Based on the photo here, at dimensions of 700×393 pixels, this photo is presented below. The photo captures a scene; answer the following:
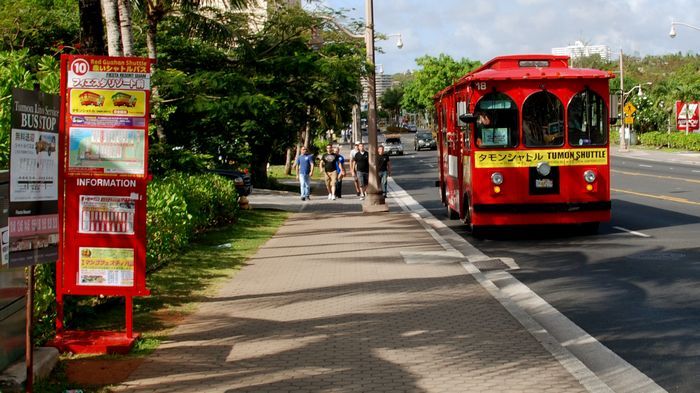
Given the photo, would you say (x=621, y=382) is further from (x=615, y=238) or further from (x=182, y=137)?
(x=182, y=137)

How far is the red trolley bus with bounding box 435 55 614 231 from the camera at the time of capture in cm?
1766

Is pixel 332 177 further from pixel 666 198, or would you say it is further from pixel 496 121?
pixel 496 121

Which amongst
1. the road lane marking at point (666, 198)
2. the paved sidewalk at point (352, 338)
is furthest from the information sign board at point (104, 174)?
the road lane marking at point (666, 198)

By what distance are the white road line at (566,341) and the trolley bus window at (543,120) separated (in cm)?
408

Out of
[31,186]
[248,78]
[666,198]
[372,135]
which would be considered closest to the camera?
[31,186]

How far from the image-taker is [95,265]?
340 inches

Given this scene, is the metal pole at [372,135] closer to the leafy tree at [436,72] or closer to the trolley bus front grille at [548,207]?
the trolley bus front grille at [548,207]

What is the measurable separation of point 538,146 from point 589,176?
110cm

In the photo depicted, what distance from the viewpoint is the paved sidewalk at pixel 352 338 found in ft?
24.1

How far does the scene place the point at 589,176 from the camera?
17.7 metres

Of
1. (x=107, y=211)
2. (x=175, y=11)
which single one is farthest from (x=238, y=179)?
(x=107, y=211)

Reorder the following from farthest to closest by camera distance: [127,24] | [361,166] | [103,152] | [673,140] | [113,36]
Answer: [673,140] → [361,166] → [127,24] → [113,36] → [103,152]

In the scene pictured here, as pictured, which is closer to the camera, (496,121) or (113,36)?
(113,36)

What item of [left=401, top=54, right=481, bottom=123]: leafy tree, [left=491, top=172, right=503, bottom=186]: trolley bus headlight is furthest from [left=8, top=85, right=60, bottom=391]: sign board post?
[left=401, top=54, right=481, bottom=123]: leafy tree
